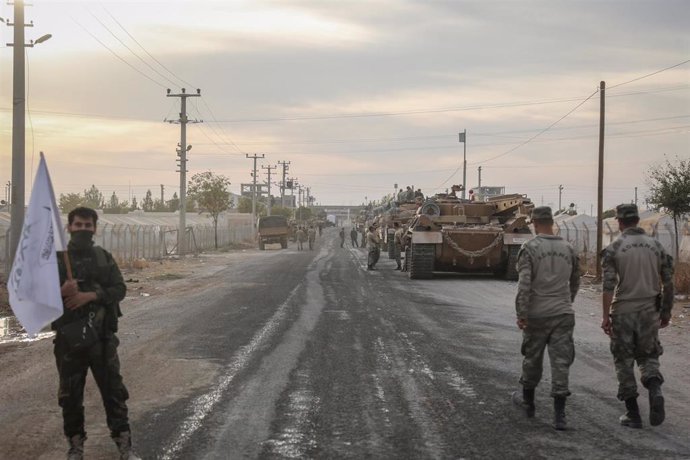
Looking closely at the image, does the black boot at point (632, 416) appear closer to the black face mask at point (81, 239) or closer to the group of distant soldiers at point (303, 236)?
the black face mask at point (81, 239)

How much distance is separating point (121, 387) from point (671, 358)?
697cm

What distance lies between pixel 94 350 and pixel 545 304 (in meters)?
3.40

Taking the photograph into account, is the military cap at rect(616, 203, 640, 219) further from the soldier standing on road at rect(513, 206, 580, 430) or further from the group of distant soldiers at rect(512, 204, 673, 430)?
the soldier standing on road at rect(513, 206, 580, 430)

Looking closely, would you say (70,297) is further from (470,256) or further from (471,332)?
(470,256)

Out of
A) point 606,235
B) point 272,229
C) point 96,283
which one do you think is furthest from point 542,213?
point 272,229

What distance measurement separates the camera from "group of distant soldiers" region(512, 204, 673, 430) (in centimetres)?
577

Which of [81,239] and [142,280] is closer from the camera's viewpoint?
[81,239]

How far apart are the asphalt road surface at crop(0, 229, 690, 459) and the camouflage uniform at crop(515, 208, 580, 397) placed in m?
0.52

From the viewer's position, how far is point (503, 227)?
21.3 meters

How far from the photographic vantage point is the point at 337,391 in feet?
22.2

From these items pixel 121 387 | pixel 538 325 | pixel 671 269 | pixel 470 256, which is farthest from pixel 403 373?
pixel 470 256

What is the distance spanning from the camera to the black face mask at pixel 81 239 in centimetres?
457

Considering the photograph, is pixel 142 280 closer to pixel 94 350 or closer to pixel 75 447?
pixel 75 447

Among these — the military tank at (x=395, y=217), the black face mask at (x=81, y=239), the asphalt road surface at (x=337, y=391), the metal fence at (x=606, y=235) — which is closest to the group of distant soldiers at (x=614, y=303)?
the asphalt road surface at (x=337, y=391)
